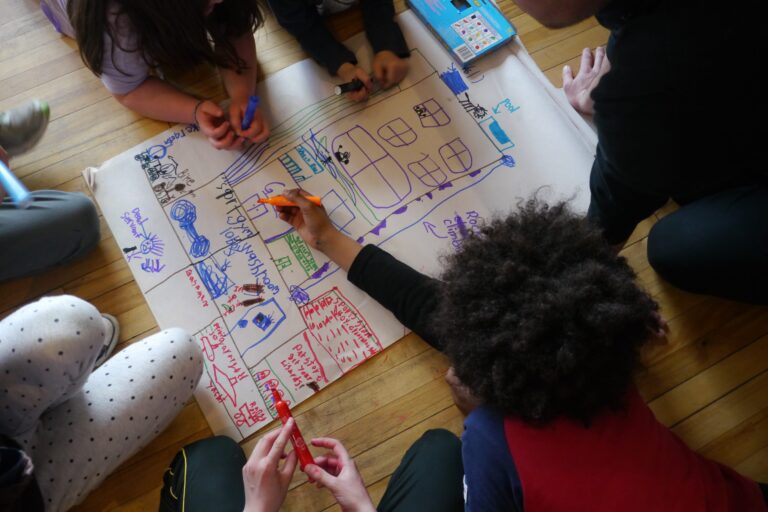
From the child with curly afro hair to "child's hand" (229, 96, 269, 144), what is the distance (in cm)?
48

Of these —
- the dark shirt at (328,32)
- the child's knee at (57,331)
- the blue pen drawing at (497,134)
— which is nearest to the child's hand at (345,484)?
the child's knee at (57,331)

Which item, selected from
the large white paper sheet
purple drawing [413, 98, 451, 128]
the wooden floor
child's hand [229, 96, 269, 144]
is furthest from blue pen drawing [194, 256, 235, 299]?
purple drawing [413, 98, 451, 128]

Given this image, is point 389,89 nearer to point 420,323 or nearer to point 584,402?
point 420,323

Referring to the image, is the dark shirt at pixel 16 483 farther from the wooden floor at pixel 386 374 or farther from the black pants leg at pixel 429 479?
the black pants leg at pixel 429 479

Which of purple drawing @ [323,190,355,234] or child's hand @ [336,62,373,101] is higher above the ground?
child's hand @ [336,62,373,101]

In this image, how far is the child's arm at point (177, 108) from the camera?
0.94m

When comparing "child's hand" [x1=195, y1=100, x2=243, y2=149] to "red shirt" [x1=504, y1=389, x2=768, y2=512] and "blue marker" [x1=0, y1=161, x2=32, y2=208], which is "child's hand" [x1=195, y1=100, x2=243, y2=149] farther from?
"red shirt" [x1=504, y1=389, x2=768, y2=512]

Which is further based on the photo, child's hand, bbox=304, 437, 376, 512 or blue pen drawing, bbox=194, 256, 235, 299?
blue pen drawing, bbox=194, 256, 235, 299

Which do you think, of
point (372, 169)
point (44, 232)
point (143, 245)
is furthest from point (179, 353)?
point (372, 169)

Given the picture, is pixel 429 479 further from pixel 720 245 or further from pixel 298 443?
pixel 720 245

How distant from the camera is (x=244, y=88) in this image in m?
0.99

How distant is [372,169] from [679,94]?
0.50 metres

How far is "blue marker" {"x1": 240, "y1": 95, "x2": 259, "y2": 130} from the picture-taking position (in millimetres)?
898

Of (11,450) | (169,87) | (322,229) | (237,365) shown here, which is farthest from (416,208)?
(11,450)
